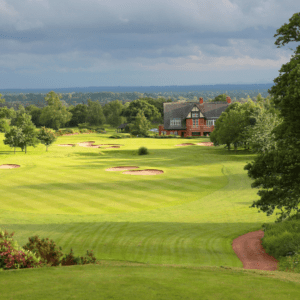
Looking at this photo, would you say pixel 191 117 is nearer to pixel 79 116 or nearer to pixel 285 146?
pixel 79 116

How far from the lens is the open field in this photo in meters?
8.95

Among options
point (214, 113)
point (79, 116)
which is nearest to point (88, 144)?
point (214, 113)

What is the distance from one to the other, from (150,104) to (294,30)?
140 metres

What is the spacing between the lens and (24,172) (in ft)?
146

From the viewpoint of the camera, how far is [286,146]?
17.0m

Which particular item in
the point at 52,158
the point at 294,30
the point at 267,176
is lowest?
the point at 52,158

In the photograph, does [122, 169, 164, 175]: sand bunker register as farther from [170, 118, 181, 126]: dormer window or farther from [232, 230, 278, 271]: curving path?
[170, 118, 181, 126]: dormer window

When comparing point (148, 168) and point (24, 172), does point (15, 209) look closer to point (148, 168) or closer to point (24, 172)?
point (24, 172)

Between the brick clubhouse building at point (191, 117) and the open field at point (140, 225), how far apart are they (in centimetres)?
6067

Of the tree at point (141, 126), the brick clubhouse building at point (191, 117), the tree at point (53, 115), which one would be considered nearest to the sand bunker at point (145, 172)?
the tree at point (141, 126)

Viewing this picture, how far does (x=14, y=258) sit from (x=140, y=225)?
34.6 feet

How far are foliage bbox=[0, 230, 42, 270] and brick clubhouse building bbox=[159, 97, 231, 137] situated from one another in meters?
103

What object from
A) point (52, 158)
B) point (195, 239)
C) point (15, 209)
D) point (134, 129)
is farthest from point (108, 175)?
point (134, 129)

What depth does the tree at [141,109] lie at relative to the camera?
14412 cm
